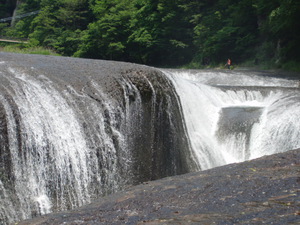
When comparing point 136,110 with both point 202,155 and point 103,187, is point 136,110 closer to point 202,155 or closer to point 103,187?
point 103,187

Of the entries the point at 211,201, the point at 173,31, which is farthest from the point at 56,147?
the point at 173,31

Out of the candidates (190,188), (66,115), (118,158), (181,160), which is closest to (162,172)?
(181,160)

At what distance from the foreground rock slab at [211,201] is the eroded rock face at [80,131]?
140 cm

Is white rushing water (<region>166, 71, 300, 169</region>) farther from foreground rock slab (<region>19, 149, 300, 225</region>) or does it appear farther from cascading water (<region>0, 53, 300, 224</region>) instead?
foreground rock slab (<region>19, 149, 300, 225</region>)

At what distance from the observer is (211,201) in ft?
15.4

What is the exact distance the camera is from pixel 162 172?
8.75 meters

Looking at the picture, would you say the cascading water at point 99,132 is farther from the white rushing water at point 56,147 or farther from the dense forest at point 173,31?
the dense forest at point 173,31

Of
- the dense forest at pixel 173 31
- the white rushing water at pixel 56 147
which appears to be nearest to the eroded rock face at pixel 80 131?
the white rushing water at pixel 56 147

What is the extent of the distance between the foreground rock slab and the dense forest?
594 inches

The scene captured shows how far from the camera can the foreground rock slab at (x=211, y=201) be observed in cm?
407

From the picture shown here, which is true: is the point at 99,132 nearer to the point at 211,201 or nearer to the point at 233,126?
the point at 211,201

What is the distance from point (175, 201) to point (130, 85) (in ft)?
13.2

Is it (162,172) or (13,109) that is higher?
(13,109)

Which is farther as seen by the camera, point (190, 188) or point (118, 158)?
point (118, 158)
